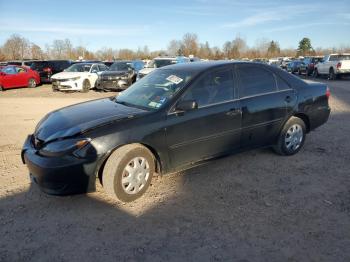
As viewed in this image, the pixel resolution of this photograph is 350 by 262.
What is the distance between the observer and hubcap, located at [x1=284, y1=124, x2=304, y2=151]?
5324mm

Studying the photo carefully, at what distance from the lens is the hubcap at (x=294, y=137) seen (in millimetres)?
5324

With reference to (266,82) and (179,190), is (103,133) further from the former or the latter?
(266,82)

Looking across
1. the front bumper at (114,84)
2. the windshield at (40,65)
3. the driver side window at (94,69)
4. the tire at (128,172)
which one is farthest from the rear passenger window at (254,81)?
the windshield at (40,65)

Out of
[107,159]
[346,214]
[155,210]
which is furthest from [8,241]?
[346,214]

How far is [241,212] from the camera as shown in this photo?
11.9ft

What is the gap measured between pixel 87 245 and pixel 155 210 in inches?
35.8

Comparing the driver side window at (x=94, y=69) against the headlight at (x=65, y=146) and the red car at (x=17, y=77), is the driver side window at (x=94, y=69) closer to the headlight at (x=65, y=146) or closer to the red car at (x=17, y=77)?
the red car at (x=17, y=77)

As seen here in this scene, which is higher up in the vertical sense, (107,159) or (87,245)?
(107,159)

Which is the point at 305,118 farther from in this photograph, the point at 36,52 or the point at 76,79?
the point at 36,52

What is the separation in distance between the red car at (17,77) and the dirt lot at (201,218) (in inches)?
614

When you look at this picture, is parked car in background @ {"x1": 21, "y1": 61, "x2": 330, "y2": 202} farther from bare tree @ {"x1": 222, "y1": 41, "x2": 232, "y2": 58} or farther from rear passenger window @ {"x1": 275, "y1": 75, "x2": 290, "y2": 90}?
bare tree @ {"x1": 222, "y1": 41, "x2": 232, "y2": 58}

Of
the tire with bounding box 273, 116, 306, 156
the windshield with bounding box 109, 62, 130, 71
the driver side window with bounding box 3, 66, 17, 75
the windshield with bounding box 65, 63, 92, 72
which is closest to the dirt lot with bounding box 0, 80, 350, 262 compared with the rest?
the tire with bounding box 273, 116, 306, 156

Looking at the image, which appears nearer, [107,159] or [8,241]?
[8,241]

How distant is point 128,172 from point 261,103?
2.31m
